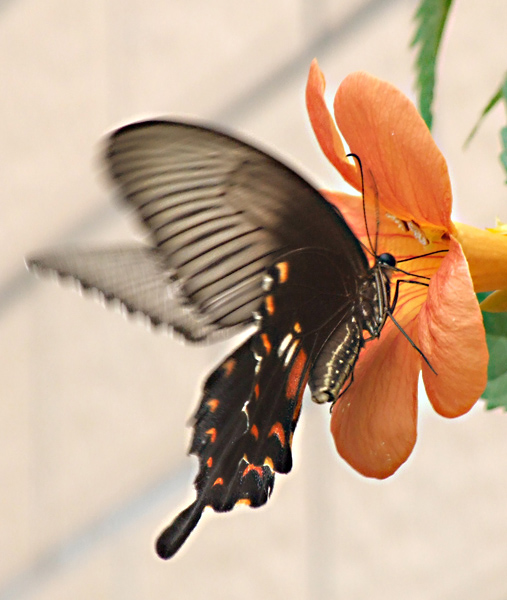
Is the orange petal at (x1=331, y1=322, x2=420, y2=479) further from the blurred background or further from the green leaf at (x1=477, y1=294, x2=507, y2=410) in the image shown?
the blurred background

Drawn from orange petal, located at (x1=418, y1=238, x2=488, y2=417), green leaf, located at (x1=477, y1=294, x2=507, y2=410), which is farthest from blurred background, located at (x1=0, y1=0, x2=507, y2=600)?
orange petal, located at (x1=418, y1=238, x2=488, y2=417)

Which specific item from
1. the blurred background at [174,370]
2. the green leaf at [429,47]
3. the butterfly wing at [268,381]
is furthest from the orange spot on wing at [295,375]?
→ the blurred background at [174,370]

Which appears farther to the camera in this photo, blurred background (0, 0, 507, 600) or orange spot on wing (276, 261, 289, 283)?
blurred background (0, 0, 507, 600)

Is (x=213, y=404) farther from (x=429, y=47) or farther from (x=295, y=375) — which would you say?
(x=429, y=47)

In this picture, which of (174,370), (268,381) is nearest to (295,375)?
(268,381)

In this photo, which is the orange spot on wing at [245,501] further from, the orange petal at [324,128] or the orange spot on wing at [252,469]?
the orange petal at [324,128]
